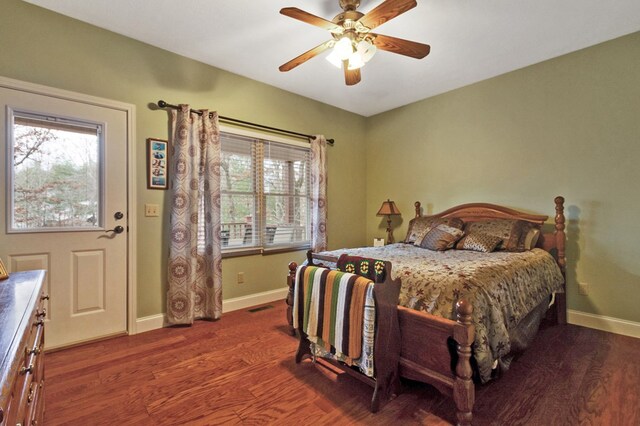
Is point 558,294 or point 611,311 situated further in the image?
point 558,294

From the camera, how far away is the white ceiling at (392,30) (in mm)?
2281

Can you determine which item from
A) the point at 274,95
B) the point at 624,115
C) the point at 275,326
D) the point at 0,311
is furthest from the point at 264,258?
the point at 624,115

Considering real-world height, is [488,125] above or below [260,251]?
above

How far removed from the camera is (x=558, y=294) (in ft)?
9.61

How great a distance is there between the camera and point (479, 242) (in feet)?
9.45

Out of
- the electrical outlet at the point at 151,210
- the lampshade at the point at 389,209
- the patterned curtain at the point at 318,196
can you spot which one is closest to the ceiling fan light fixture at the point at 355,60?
the patterned curtain at the point at 318,196

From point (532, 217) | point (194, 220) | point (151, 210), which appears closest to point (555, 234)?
point (532, 217)

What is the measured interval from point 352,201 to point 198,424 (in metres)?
3.52

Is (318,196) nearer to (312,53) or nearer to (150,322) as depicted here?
(312,53)

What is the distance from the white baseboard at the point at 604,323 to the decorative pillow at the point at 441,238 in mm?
1307

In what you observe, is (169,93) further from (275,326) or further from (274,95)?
(275,326)

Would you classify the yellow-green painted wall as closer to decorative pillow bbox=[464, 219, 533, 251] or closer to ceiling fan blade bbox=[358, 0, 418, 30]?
decorative pillow bbox=[464, 219, 533, 251]

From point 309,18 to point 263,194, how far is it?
2076mm

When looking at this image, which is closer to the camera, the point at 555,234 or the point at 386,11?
the point at 386,11
